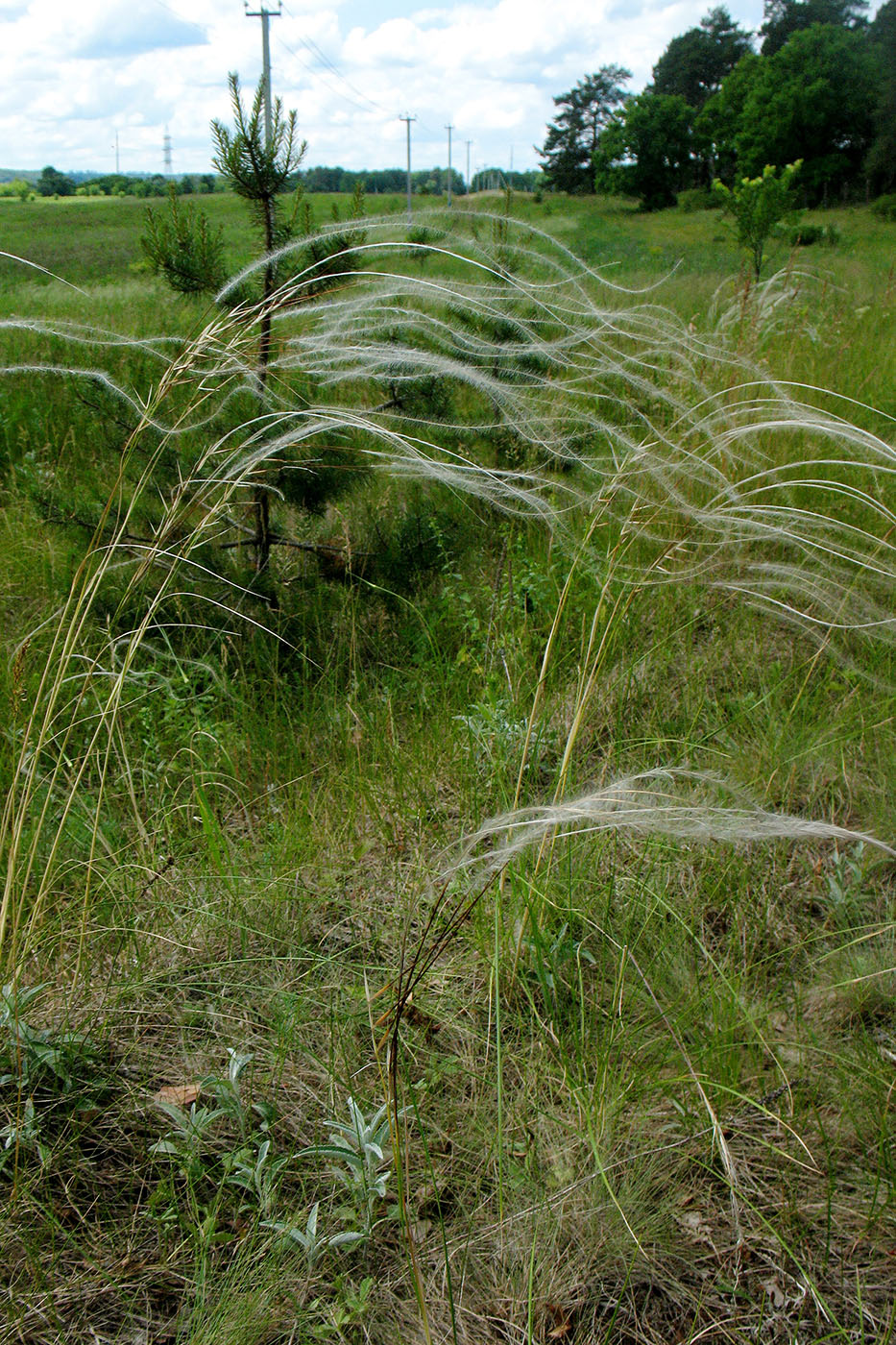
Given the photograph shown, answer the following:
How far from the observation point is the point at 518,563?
11.1 feet

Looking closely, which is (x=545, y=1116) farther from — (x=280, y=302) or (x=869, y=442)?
(x=280, y=302)

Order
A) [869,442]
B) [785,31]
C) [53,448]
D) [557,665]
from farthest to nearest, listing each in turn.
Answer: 1. [785,31]
2. [53,448]
3. [557,665]
4. [869,442]

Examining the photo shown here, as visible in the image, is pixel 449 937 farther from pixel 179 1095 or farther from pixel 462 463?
pixel 462 463

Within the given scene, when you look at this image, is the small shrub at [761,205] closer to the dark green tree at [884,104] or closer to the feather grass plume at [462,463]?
the feather grass plume at [462,463]

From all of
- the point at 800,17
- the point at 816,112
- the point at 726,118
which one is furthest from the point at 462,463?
the point at 800,17

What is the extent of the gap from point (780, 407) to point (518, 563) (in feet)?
5.32

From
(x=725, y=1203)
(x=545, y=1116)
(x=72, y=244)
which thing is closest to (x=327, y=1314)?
(x=545, y=1116)

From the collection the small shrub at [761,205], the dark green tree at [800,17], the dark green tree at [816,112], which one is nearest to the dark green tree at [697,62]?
the dark green tree at [800,17]

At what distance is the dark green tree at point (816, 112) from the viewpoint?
4212 centimetres

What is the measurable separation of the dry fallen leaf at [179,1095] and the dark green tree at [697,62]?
6868 centimetres

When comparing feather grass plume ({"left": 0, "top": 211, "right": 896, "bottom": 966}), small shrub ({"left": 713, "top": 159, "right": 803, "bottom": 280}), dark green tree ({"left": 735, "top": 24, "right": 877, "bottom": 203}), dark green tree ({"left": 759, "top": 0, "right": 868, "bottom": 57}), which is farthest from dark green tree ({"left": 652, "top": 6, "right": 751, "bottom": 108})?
feather grass plume ({"left": 0, "top": 211, "right": 896, "bottom": 966})

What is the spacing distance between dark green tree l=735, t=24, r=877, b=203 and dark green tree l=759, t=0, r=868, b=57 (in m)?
3.25

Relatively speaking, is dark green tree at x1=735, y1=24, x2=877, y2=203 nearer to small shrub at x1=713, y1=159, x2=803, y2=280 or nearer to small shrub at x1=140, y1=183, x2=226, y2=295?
small shrub at x1=713, y1=159, x2=803, y2=280

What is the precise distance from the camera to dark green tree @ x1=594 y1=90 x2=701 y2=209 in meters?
50.0
